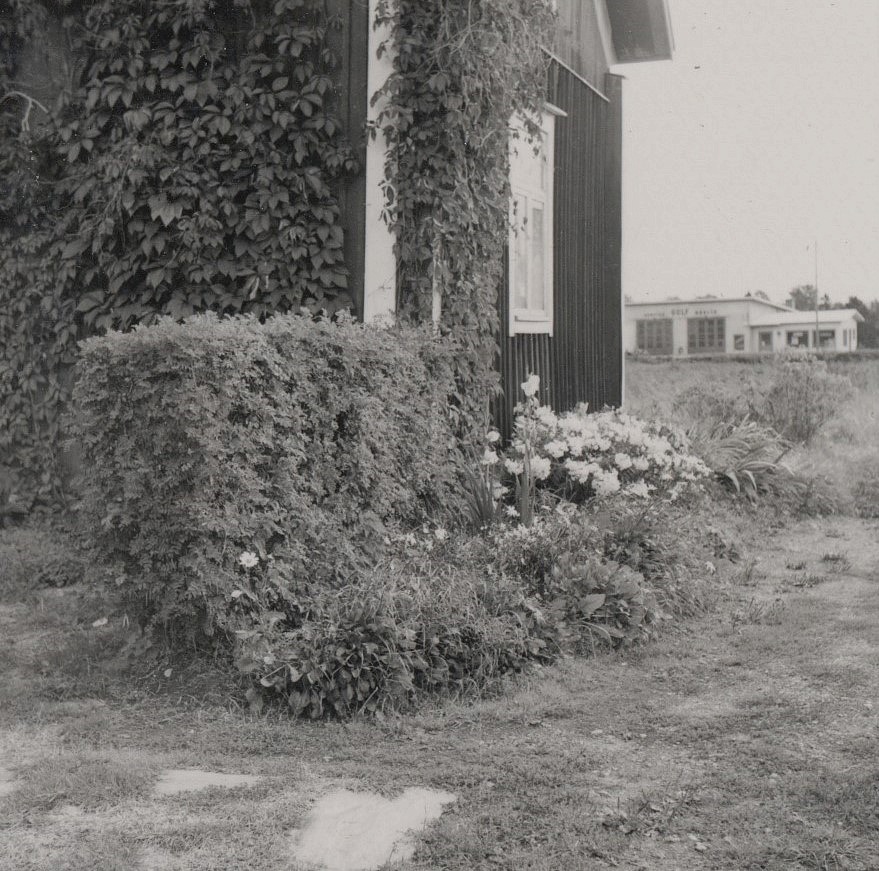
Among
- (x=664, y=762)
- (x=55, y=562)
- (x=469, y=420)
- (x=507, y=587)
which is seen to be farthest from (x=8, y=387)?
(x=664, y=762)

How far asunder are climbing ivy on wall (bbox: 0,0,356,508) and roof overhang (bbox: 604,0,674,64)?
6.35 metres

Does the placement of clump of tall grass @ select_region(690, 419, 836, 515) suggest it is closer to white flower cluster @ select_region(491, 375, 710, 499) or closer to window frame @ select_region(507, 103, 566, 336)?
white flower cluster @ select_region(491, 375, 710, 499)

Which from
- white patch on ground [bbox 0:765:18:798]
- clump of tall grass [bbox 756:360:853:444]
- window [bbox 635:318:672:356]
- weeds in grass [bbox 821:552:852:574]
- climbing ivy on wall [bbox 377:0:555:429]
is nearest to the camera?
white patch on ground [bbox 0:765:18:798]

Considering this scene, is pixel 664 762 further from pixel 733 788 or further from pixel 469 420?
pixel 469 420

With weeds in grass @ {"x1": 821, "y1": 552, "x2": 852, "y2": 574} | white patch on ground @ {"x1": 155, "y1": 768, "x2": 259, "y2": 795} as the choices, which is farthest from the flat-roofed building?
white patch on ground @ {"x1": 155, "y1": 768, "x2": 259, "y2": 795}

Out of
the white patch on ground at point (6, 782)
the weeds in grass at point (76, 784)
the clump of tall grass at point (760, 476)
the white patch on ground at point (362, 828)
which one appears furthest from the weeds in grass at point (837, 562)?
the white patch on ground at point (6, 782)

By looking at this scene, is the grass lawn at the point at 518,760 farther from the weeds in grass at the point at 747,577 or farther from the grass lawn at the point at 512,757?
the weeds in grass at the point at 747,577

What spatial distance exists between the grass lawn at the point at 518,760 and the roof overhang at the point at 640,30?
9.17m

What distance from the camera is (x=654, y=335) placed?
57344 millimetres

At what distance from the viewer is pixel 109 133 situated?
26.7 feet

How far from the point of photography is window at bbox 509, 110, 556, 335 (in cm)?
984

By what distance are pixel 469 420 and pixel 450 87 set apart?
2401mm

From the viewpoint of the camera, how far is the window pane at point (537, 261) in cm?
1044

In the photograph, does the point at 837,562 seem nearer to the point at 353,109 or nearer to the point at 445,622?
the point at 445,622
